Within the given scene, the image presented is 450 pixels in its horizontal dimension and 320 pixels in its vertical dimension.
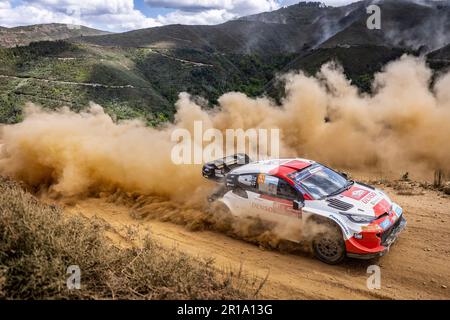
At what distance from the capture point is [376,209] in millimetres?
7512

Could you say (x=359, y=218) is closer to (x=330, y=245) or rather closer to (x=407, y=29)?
(x=330, y=245)

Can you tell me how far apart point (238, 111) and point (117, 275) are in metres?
12.6

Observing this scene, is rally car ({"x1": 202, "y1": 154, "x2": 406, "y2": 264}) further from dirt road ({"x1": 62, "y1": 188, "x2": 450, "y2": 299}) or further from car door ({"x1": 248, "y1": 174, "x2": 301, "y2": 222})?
dirt road ({"x1": 62, "y1": 188, "x2": 450, "y2": 299})

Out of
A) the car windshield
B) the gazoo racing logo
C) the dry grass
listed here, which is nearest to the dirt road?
the dry grass

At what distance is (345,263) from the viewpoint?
24.6 feet

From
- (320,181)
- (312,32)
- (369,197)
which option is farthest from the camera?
(312,32)

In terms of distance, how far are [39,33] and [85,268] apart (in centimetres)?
15020

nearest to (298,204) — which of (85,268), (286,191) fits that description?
(286,191)

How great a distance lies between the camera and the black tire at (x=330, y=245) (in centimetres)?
730

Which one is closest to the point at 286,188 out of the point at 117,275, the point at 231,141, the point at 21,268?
the point at 117,275

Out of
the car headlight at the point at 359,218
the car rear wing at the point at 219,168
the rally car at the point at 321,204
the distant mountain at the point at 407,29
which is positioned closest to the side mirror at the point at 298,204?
the rally car at the point at 321,204

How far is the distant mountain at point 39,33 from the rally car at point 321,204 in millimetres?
117834

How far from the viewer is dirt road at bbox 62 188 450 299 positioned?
6626 mm

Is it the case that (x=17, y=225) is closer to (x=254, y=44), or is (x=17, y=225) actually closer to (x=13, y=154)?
(x=13, y=154)
